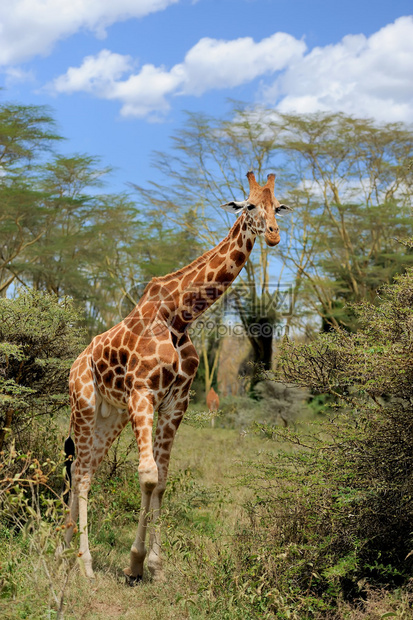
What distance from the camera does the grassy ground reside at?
150 inches

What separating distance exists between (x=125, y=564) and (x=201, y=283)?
2.50 meters

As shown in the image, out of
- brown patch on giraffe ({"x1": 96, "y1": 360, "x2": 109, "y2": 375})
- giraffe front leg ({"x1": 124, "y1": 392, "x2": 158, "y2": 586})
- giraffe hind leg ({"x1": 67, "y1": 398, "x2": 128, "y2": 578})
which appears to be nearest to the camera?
giraffe front leg ({"x1": 124, "y1": 392, "x2": 158, "y2": 586})

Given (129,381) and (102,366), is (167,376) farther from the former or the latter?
(102,366)

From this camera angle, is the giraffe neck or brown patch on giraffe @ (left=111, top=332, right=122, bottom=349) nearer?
the giraffe neck

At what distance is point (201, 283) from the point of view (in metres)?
4.80

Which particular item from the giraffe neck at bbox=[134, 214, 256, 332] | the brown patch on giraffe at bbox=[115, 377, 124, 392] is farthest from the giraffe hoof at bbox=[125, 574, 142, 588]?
the giraffe neck at bbox=[134, 214, 256, 332]

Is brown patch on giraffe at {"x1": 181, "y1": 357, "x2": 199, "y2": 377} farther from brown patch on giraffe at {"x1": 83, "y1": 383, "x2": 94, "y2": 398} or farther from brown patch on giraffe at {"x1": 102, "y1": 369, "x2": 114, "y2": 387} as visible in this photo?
brown patch on giraffe at {"x1": 83, "y1": 383, "x2": 94, "y2": 398}

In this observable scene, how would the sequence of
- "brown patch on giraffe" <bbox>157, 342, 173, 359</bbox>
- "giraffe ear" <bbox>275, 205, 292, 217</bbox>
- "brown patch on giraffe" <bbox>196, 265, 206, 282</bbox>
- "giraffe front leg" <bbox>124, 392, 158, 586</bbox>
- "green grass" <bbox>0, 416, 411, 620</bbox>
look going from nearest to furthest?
1. "green grass" <bbox>0, 416, 411, 620</bbox>
2. "giraffe front leg" <bbox>124, 392, 158, 586</bbox>
3. "brown patch on giraffe" <bbox>157, 342, 173, 359</bbox>
4. "giraffe ear" <bbox>275, 205, 292, 217</bbox>
5. "brown patch on giraffe" <bbox>196, 265, 206, 282</bbox>

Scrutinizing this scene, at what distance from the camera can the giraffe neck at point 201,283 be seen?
4723 mm

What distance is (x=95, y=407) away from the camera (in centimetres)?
515

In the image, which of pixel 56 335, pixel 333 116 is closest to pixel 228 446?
pixel 56 335

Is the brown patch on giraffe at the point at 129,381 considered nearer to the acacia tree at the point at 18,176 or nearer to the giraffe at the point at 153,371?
the giraffe at the point at 153,371

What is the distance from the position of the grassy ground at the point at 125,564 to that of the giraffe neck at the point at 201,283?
1.46 m

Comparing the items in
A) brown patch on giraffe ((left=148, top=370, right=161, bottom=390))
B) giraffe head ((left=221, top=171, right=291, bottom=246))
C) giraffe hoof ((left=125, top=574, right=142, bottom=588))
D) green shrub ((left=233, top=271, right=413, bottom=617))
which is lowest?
giraffe hoof ((left=125, top=574, right=142, bottom=588))
